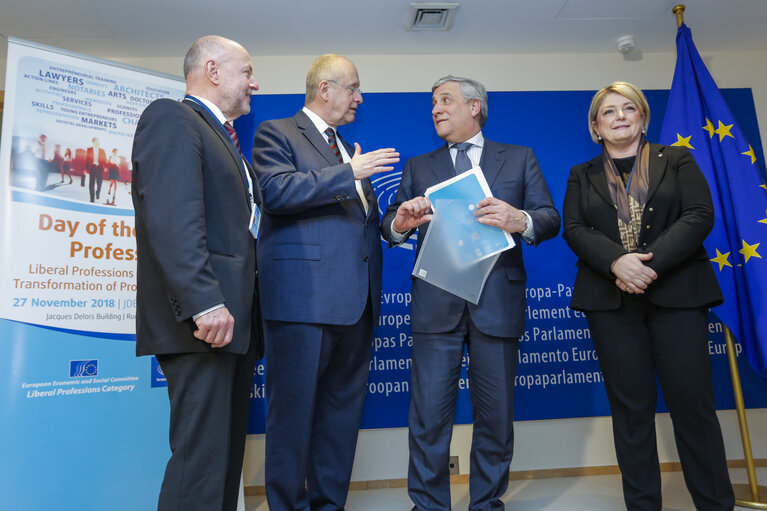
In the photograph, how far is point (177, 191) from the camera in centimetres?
152

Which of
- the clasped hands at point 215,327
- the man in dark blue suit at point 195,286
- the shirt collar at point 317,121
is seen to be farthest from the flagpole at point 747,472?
the clasped hands at point 215,327

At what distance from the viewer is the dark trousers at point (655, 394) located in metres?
2.11

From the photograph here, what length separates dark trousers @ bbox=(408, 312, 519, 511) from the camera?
233 centimetres

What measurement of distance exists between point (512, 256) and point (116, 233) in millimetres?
1957

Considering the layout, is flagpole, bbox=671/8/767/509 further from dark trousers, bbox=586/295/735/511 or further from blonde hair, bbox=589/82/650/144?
blonde hair, bbox=589/82/650/144

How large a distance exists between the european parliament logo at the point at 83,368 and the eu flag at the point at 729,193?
3.12m

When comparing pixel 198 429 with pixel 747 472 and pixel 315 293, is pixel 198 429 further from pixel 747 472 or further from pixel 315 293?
pixel 747 472

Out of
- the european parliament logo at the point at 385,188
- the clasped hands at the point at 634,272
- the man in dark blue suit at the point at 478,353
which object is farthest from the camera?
the european parliament logo at the point at 385,188

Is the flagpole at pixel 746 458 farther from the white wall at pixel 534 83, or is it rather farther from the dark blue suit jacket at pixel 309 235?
the dark blue suit jacket at pixel 309 235

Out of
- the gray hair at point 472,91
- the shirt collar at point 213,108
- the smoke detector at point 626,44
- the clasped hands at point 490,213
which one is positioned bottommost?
the clasped hands at point 490,213

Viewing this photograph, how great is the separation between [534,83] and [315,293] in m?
2.51

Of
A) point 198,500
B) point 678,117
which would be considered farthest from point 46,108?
point 678,117

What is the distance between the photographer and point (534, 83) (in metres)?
3.85

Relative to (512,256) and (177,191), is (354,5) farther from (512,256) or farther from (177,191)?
(177,191)
